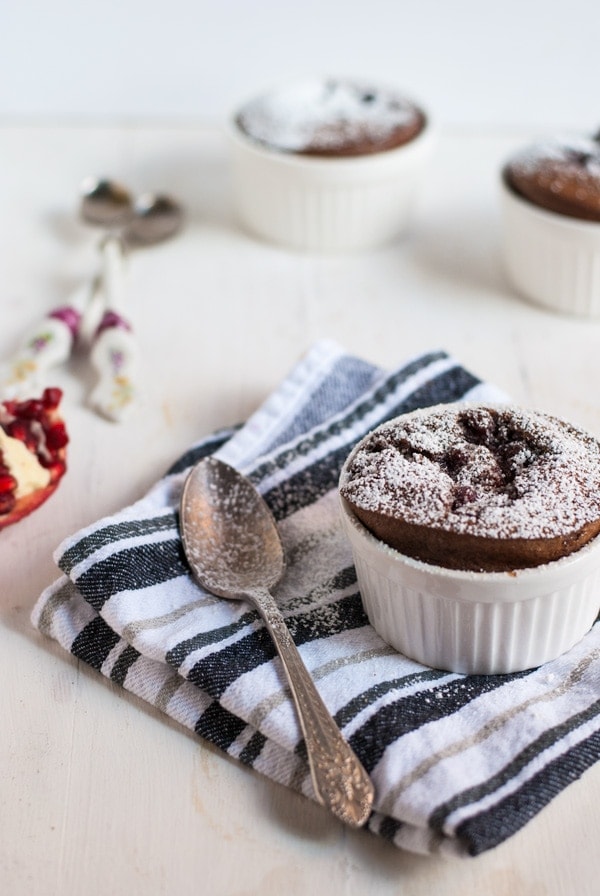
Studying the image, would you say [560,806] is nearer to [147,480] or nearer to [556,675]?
[556,675]

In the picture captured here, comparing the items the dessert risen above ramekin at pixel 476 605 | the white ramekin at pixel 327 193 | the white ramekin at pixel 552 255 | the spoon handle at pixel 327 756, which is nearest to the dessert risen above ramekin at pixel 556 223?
the white ramekin at pixel 552 255

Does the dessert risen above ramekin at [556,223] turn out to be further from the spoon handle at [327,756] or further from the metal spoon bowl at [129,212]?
the spoon handle at [327,756]

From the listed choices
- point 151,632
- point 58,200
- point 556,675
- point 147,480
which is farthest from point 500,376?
point 58,200

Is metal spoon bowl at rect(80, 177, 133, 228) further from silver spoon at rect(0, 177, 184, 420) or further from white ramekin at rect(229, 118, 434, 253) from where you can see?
white ramekin at rect(229, 118, 434, 253)

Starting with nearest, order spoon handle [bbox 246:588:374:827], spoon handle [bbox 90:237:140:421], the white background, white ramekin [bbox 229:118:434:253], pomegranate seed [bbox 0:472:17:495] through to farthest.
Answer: spoon handle [bbox 246:588:374:827]
pomegranate seed [bbox 0:472:17:495]
spoon handle [bbox 90:237:140:421]
white ramekin [bbox 229:118:434:253]
the white background

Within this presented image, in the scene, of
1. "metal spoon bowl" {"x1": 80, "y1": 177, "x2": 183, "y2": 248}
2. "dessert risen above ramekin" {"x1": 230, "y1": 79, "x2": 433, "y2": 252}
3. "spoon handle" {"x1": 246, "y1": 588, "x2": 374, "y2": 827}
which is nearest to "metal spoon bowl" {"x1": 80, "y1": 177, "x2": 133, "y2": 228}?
"metal spoon bowl" {"x1": 80, "y1": 177, "x2": 183, "y2": 248}

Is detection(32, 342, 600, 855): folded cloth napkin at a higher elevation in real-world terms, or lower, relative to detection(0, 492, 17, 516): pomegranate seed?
higher

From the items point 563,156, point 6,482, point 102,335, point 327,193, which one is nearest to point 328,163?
point 327,193
